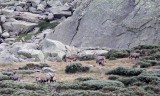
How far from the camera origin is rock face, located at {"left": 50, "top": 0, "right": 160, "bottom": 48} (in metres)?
38.6

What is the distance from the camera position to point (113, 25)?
41344 millimetres

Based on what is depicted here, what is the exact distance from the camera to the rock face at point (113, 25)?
38.6 meters

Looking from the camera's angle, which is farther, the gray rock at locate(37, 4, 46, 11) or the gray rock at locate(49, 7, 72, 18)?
the gray rock at locate(37, 4, 46, 11)

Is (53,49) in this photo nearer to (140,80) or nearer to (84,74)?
(84,74)

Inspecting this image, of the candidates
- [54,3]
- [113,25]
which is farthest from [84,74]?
[54,3]

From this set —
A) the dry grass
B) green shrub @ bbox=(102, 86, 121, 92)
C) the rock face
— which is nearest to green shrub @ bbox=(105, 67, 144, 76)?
the dry grass

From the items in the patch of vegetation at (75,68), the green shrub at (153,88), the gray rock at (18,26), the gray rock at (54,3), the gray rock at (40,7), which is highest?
the gray rock at (54,3)

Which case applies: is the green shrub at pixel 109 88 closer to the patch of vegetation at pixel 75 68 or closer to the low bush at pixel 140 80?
the low bush at pixel 140 80

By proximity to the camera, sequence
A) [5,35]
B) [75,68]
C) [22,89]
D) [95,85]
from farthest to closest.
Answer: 1. [5,35]
2. [75,68]
3. [95,85]
4. [22,89]

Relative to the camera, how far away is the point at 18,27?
61.9 m

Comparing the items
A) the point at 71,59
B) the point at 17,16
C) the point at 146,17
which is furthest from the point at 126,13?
the point at 17,16

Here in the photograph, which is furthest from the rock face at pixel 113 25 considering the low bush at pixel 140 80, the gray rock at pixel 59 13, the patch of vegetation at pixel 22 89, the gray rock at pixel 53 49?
the patch of vegetation at pixel 22 89

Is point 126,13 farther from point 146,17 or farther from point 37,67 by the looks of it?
point 37,67

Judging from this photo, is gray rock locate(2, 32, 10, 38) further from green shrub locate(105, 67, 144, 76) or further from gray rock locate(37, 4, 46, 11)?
green shrub locate(105, 67, 144, 76)
